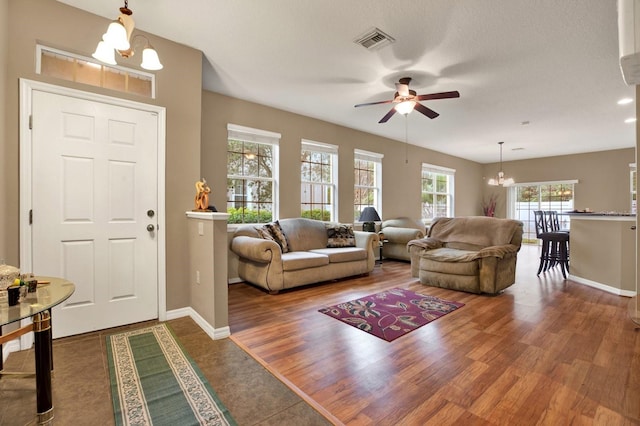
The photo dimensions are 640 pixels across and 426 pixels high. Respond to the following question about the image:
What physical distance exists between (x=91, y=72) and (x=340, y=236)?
359 cm


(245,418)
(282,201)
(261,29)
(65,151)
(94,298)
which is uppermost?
(261,29)

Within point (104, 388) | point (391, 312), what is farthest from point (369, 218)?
point (104, 388)

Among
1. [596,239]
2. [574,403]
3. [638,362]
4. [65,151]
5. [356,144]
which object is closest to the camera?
[574,403]

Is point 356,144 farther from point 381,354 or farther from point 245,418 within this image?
point 245,418

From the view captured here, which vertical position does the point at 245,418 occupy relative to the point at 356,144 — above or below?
below

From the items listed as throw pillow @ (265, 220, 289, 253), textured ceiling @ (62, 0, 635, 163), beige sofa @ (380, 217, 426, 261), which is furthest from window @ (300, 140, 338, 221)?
beige sofa @ (380, 217, 426, 261)

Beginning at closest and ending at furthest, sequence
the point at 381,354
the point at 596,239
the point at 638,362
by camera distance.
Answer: the point at 638,362 → the point at 381,354 → the point at 596,239

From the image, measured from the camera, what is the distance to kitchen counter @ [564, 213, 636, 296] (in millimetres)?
3651

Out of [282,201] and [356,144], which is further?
[356,144]

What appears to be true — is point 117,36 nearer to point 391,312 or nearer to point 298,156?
point 391,312

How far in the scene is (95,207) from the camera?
2.54m

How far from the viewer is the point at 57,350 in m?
2.20

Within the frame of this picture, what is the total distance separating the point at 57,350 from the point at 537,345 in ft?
12.0

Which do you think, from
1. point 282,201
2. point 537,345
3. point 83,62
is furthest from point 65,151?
point 537,345
